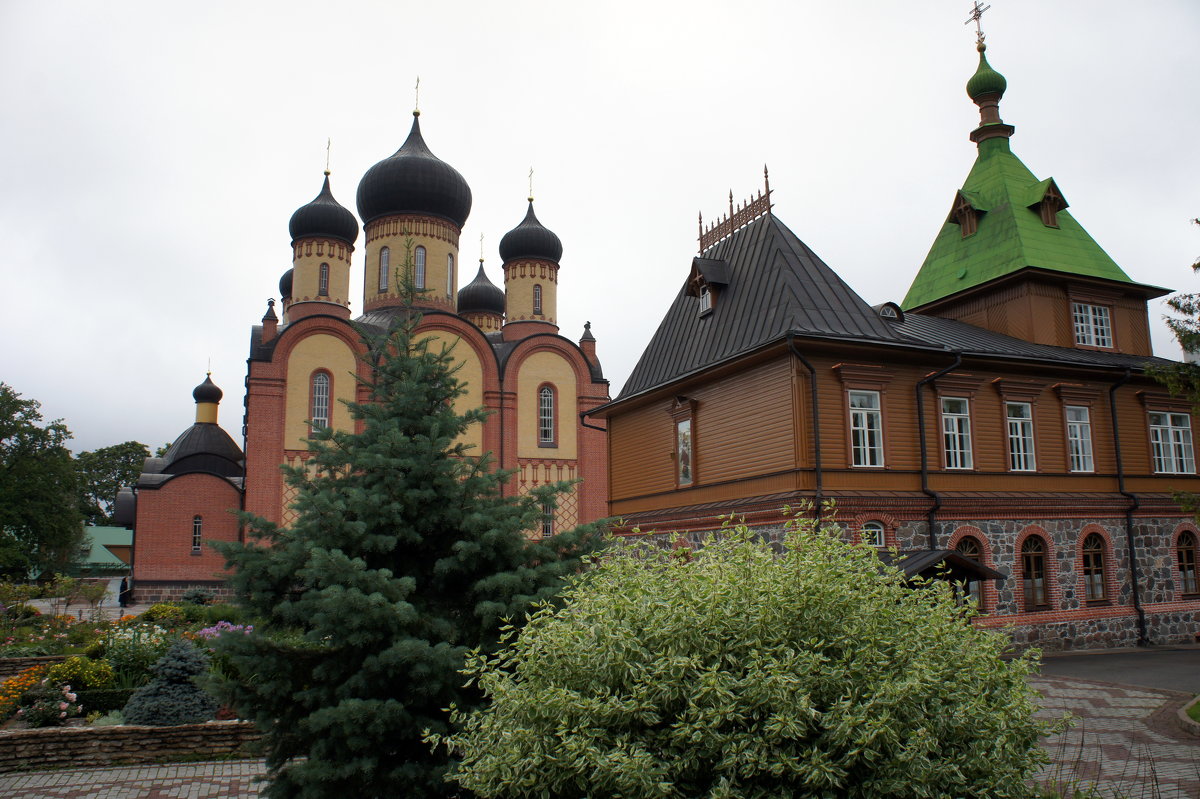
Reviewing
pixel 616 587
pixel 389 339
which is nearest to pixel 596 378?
pixel 389 339

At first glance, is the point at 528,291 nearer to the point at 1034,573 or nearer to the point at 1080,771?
the point at 1034,573

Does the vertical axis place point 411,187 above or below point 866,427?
above

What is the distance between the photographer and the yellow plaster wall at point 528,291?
35.9 metres

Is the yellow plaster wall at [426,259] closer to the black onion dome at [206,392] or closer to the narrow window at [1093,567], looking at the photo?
the black onion dome at [206,392]

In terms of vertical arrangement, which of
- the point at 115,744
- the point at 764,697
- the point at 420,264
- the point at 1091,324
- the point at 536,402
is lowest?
the point at 115,744

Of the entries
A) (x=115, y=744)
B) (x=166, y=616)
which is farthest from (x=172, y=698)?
(x=166, y=616)

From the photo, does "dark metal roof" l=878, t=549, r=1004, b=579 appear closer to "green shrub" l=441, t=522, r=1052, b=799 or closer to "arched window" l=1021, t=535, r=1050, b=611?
"arched window" l=1021, t=535, r=1050, b=611

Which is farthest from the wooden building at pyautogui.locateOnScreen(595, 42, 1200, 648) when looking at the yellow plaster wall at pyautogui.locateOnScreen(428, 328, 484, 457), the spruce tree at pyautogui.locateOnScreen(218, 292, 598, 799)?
the yellow plaster wall at pyautogui.locateOnScreen(428, 328, 484, 457)

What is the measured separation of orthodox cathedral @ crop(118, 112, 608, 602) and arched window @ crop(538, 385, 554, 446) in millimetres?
47

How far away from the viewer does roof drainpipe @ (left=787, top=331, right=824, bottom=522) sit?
13.9 meters

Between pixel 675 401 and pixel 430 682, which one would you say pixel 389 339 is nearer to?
pixel 430 682

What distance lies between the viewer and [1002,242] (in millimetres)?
20188

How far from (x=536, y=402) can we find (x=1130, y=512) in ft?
65.0

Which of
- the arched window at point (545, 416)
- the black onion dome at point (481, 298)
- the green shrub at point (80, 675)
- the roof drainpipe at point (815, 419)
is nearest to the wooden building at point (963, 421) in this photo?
the roof drainpipe at point (815, 419)
